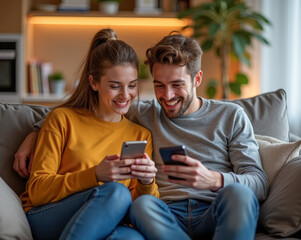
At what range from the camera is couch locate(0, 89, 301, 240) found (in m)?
1.75

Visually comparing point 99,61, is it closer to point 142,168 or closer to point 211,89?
point 142,168

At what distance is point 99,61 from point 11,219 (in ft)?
2.45

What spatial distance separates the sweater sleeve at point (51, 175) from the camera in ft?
5.96

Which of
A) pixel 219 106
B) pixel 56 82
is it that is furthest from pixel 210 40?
pixel 219 106

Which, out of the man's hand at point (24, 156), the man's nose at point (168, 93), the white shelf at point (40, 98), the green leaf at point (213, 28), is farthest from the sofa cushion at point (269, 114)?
the white shelf at point (40, 98)

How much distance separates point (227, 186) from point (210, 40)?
286 cm

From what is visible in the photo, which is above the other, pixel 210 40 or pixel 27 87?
pixel 210 40

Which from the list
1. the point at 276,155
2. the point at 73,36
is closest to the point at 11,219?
the point at 276,155

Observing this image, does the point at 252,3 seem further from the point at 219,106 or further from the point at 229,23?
the point at 219,106

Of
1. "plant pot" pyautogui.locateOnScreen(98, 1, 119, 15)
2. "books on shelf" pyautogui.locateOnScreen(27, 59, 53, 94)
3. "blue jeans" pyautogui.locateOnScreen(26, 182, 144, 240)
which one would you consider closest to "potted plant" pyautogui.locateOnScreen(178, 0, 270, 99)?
"plant pot" pyautogui.locateOnScreen(98, 1, 119, 15)

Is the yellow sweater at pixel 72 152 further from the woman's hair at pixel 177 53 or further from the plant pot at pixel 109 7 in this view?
the plant pot at pixel 109 7

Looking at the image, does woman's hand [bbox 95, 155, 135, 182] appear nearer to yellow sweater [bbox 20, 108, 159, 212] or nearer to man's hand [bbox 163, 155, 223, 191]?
yellow sweater [bbox 20, 108, 159, 212]

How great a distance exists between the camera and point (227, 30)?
15.1 ft

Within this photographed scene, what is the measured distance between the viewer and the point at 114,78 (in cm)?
202
